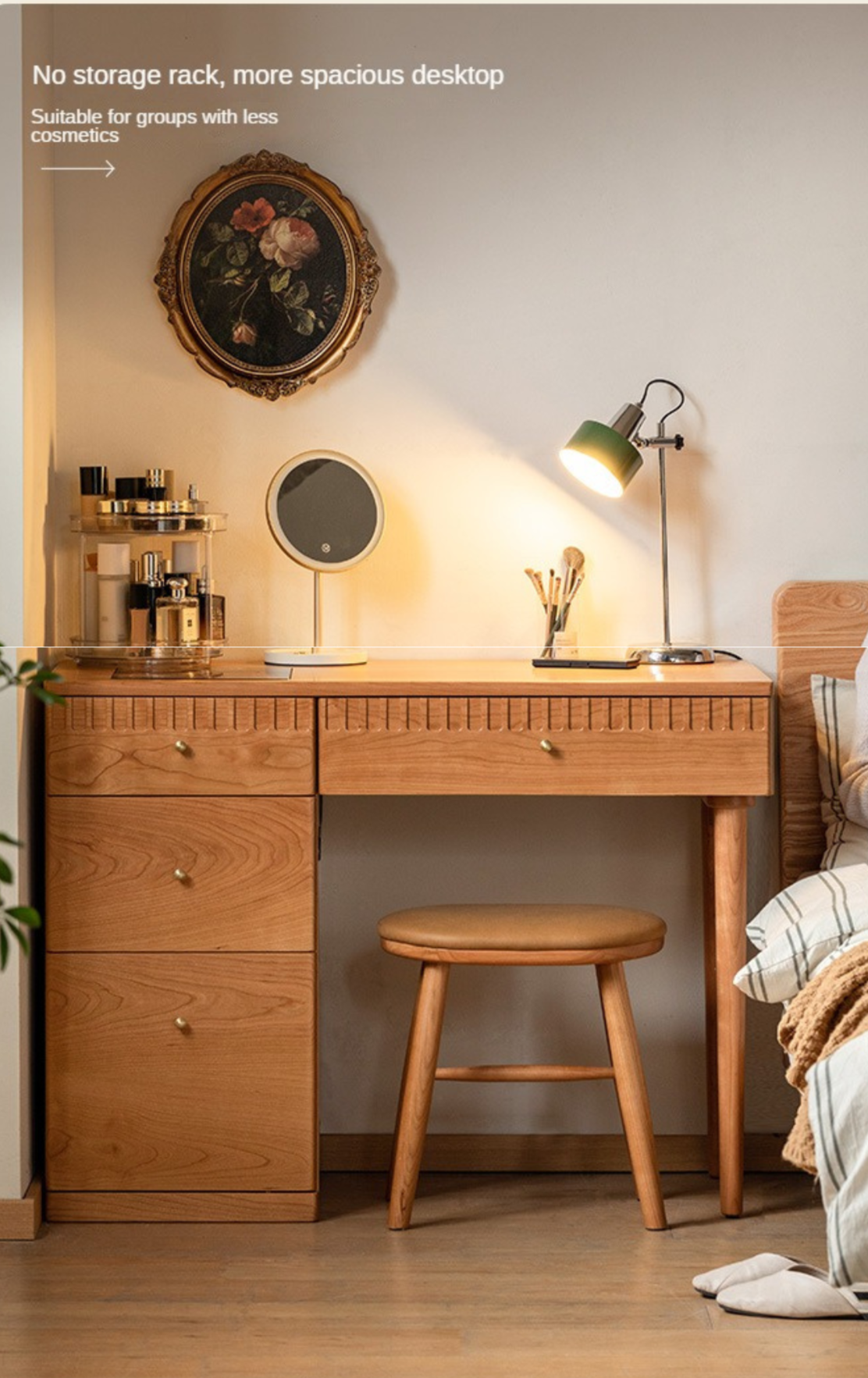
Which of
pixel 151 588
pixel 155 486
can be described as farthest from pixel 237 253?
pixel 151 588

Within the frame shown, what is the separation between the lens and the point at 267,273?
258 cm

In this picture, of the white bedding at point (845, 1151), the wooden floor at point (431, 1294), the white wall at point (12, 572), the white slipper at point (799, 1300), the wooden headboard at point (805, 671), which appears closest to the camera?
the white bedding at point (845, 1151)

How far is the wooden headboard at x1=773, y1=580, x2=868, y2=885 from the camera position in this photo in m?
2.54

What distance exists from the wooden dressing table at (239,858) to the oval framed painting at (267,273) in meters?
0.60

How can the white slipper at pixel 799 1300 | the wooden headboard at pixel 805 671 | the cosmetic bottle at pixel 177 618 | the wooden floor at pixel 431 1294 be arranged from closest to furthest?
1. the wooden floor at pixel 431 1294
2. the white slipper at pixel 799 1300
3. the cosmetic bottle at pixel 177 618
4. the wooden headboard at pixel 805 671

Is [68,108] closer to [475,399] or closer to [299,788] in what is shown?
[475,399]

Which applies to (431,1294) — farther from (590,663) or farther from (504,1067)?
(590,663)

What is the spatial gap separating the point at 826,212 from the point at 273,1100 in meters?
1.65

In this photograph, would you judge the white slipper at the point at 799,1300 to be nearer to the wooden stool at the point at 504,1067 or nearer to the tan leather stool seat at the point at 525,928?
the wooden stool at the point at 504,1067

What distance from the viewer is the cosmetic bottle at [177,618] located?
2426 millimetres

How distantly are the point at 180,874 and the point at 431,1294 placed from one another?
68 cm

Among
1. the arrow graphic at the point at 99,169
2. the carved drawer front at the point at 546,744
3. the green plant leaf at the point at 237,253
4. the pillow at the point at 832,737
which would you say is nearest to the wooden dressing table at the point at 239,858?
the carved drawer front at the point at 546,744

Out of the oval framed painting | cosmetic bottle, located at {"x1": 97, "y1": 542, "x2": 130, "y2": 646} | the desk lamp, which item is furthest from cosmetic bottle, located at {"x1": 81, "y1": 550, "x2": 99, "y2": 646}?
the desk lamp

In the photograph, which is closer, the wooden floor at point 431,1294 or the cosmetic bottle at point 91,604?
the wooden floor at point 431,1294
